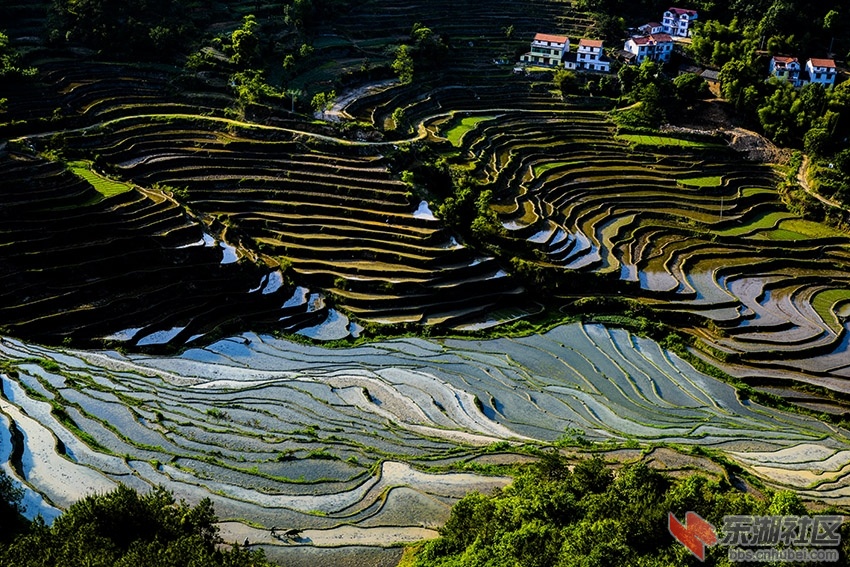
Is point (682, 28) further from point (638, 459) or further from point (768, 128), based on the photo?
point (638, 459)

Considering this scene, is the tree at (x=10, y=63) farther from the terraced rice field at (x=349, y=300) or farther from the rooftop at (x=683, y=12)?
the rooftop at (x=683, y=12)

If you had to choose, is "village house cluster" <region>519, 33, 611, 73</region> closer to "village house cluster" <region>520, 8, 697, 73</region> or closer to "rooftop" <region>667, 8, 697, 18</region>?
"village house cluster" <region>520, 8, 697, 73</region>

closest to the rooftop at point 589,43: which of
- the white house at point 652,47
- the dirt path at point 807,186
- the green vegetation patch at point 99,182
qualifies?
the white house at point 652,47

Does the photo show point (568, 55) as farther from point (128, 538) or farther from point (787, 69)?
point (128, 538)

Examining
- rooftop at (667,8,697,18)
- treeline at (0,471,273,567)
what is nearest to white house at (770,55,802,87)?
rooftop at (667,8,697,18)

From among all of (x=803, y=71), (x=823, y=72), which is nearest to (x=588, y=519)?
(x=823, y=72)

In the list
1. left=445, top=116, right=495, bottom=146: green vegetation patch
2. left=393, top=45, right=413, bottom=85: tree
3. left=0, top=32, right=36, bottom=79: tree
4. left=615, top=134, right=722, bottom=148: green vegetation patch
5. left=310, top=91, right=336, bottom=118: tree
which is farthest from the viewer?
left=393, top=45, right=413, bottom=85: tree

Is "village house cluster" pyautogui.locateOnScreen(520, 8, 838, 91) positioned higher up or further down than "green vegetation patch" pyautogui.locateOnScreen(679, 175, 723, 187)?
higher up
